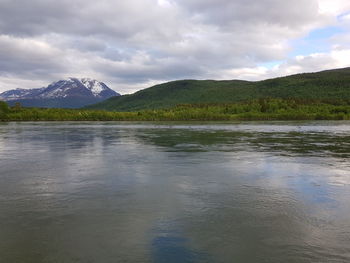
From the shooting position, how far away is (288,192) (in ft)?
49.1

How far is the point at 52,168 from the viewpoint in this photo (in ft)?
68.4

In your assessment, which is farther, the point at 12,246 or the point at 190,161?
the point at 190,161

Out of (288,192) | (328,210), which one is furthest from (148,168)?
(328,210)

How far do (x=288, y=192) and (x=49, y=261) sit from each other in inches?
413

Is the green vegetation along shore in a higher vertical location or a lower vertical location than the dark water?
higher

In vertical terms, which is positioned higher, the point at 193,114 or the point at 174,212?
the point at 193,114

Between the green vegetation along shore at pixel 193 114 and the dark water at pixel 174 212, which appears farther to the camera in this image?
the green vegetation along shore at pixel 193 114

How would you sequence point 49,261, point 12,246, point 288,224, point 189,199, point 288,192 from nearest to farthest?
point 49,261, point 12,246, point 288,224, point 189,199, point 288,192

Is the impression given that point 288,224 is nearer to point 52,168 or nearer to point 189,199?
point 189,199

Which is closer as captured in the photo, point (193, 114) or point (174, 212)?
point (174, 212)

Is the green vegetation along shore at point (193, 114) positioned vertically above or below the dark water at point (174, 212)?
above

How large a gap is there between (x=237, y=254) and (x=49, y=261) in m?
4.62

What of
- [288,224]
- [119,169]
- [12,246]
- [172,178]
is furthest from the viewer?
[119,169]

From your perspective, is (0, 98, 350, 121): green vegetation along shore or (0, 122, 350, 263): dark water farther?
(0, 98, 350, 121): green vegetation along shore
